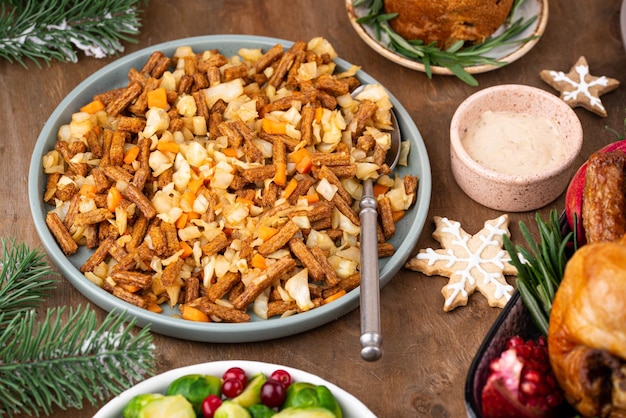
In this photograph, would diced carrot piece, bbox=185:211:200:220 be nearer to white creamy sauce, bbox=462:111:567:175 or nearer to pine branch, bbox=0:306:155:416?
pine branch, bbox=0:306:155:416

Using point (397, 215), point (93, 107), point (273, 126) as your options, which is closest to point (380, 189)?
point (397, 215)

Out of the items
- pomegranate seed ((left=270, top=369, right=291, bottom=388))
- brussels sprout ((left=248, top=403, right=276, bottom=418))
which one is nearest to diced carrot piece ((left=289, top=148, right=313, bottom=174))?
pomegranate seed ((left=270, top=369, right=291, bottom=388))

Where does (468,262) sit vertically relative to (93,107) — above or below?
below

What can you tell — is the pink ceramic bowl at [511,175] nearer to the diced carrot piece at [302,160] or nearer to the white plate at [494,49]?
the white plate at [494,49]

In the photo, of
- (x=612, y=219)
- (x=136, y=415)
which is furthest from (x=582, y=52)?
(x=136, y=415)

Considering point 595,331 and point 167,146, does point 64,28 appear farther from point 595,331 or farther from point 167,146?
point 595,331

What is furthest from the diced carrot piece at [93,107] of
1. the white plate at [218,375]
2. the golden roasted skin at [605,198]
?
the golden roasted skin at [605,198]
